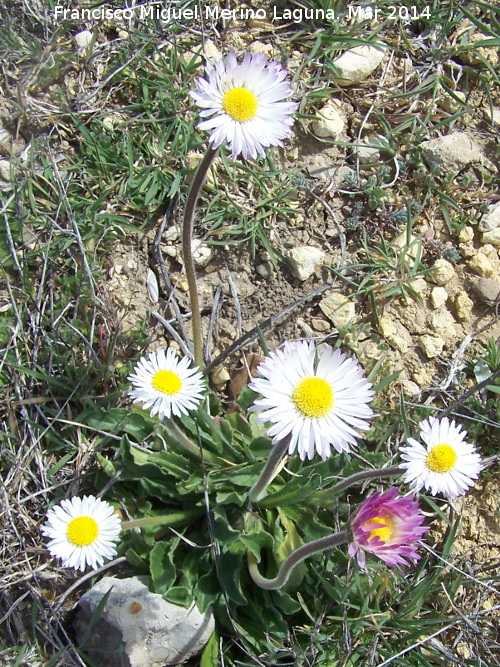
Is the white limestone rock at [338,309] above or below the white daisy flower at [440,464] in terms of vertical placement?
above

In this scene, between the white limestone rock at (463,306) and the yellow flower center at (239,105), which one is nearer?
the yellow flower center at (239,105)

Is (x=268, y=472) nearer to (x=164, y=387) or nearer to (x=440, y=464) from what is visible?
(x=164, y=387)

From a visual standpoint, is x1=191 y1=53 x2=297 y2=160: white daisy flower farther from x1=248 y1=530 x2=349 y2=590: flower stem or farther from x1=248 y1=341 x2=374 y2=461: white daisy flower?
x1=248 y1=530 x2=349 y2=590: flower stem

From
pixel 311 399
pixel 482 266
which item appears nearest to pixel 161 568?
pixel 311 399

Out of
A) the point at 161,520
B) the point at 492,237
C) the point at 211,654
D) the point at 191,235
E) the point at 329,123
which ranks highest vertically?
the point at 329,123

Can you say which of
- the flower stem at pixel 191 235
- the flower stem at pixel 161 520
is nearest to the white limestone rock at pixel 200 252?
the flower stem at pixel 191 235

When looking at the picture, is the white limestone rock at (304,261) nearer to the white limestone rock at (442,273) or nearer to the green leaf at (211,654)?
the white limestone rock at (442,273)

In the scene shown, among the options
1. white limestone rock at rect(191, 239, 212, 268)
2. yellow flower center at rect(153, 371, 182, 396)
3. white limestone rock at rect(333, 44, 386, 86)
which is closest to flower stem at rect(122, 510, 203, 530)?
yellow flower center at rect(153, 371, 182, 396)
